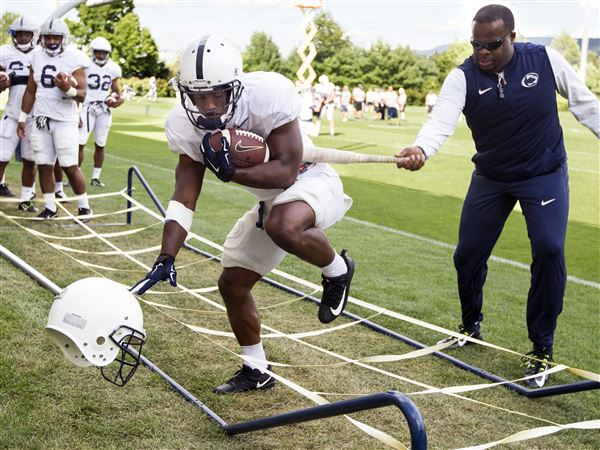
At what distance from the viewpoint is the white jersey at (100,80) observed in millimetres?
11852

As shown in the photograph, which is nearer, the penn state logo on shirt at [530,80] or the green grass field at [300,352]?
the green grass field at [300,352]

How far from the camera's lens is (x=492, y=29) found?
4668 millimetres

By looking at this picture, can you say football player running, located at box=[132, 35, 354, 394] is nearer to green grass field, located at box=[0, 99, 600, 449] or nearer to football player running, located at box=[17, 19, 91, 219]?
green grass field, located at box=[0, 99, 600, 449]

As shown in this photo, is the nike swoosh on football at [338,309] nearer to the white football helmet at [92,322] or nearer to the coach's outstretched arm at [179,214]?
the coach's outstretched arm at [179,214]

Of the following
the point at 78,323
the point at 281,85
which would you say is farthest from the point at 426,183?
Result: the point at 78,323

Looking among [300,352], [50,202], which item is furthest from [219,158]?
[50,202]

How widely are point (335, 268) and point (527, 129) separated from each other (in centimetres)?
155

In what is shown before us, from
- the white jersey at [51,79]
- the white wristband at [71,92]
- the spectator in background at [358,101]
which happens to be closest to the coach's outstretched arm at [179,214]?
the white wristband at [71,92]

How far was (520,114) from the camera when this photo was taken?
191 inches

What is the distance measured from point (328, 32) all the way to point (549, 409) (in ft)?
266

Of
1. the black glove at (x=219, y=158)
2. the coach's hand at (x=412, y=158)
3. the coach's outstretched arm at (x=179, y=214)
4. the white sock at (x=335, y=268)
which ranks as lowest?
the white sock at (x=335, y=268)

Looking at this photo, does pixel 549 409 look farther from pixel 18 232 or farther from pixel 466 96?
pixel 18 232

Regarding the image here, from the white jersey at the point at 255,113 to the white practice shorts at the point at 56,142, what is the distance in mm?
Result: 4981

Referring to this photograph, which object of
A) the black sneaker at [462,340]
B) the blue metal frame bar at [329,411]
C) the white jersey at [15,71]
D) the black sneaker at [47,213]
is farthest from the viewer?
the white jersey at [15,71]
